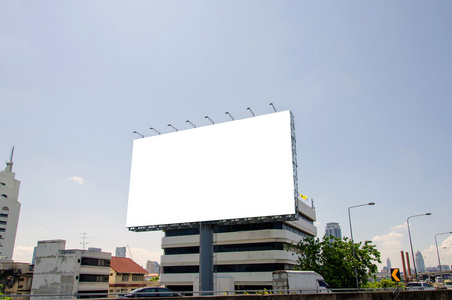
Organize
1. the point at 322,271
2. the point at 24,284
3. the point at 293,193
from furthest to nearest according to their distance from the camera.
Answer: the point at 24,284 < the point at 322,271 < the point at 293,193

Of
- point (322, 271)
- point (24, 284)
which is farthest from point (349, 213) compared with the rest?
point (24, 284)

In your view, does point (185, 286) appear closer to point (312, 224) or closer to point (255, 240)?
point (255, 240)

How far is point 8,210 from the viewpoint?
413ft

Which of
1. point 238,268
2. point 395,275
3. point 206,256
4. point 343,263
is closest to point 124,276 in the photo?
point 238,268

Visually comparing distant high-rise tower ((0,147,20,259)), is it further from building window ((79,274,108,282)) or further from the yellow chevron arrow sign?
the yellow chevron arrow sign

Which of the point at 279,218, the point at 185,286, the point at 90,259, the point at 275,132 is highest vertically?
the point at 275,132

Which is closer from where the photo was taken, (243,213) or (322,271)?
(243,213)

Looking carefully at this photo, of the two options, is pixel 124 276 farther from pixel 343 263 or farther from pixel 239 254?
pixel 343 263

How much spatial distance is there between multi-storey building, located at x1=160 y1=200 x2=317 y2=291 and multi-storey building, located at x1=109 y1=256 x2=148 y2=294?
20.4m

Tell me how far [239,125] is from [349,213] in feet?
55.0

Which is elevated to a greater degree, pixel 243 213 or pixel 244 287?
pixel 243 213

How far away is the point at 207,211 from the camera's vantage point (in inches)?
1543

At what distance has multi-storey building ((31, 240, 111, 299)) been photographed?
54.3 m

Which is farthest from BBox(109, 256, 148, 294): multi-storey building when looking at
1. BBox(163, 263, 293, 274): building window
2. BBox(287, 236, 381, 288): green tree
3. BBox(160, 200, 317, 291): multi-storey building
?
BBox(287, 236, 381, 288): green tree
